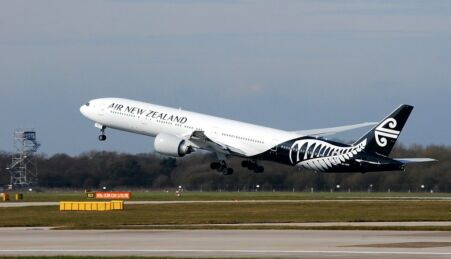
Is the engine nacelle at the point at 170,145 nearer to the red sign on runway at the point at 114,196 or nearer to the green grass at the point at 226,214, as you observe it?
the red sign on runway at the point at 114,196

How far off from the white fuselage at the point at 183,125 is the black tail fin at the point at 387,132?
7266mm

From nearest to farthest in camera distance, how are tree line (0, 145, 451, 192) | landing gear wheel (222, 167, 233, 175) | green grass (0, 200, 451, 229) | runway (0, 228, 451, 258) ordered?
1. runway (0, 228, 451, 258)
2. green grass (0, 200, 451, 229)
3. landing gear wheel (222, 167, 233, 175)
4. tree line (0, 145, 451, 192)

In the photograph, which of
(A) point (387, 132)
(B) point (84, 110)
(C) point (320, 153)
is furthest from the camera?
(B) point (84, 110)

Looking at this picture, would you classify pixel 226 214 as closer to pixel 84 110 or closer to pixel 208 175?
pixel 84 110

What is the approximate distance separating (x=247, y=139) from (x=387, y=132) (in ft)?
41.1

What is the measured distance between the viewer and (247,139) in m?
106

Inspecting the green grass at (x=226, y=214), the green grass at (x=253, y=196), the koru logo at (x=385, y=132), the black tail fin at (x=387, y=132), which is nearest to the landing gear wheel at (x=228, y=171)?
the green grass at (x=253, y=196)

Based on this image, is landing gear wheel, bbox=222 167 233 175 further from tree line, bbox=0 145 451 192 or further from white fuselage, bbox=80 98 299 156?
tree line, bbox=0 145 451 192

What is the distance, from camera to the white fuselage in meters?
106

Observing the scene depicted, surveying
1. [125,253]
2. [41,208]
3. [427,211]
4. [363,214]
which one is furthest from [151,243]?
[41,208]

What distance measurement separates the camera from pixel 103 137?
114 metres

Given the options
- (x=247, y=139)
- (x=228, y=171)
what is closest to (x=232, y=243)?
(x=247, y=139)

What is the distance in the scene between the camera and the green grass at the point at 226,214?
68.1 metres

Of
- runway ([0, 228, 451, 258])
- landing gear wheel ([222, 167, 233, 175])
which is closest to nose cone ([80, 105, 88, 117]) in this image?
landing gear wheel ([222, 167, 233, 175])
